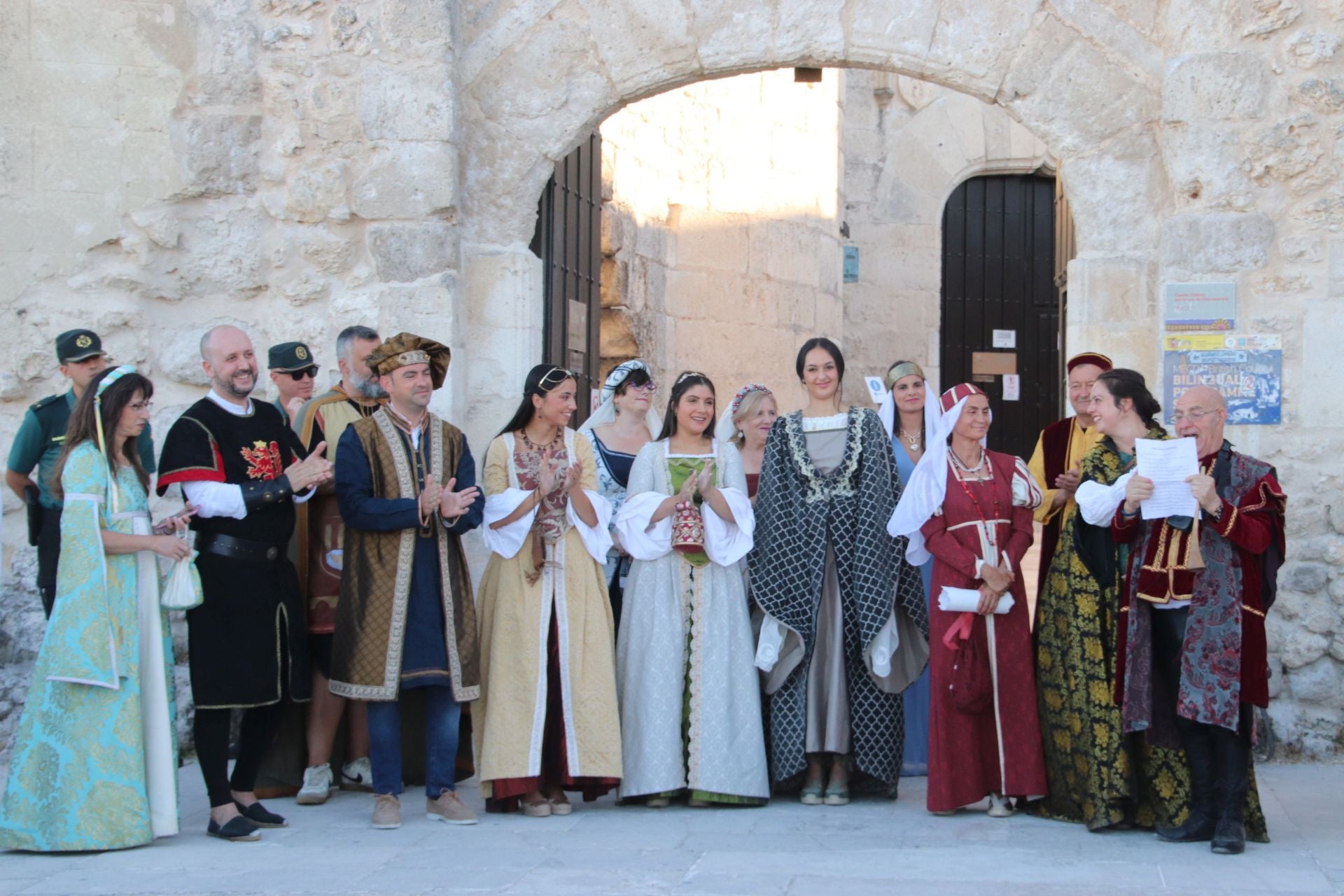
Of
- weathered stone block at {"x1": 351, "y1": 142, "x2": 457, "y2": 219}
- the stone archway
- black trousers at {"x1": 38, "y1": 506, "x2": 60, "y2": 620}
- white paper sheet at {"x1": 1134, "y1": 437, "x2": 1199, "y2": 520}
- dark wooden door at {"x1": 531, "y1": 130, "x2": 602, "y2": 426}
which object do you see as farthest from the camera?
dark wooden door at {"x1": 531, "y1": 130, "x2": 602, "y2": 426}

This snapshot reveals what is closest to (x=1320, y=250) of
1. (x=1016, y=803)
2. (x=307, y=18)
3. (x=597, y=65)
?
(x=1016, y=803)

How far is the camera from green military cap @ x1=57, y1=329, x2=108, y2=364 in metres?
5.00

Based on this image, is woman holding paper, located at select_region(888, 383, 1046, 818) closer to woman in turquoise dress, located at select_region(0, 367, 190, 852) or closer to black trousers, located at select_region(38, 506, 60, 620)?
woman in turquoise dress, located at select_region(0, 367, 190, 852)

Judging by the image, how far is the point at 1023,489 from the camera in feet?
16.1

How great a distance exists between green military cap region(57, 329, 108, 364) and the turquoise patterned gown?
72 cm

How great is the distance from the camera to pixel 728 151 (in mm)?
9844

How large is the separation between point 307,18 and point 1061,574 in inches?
145

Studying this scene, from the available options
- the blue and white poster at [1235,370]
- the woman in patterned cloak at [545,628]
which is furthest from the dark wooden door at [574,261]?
the blue and white poster at [1235,370]

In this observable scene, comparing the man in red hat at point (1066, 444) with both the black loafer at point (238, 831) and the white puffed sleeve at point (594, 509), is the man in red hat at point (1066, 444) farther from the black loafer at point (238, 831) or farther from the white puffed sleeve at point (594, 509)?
the black loafer at point (238, 831)

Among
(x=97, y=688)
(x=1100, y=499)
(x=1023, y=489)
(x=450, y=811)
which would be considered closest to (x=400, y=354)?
(x=97, y=688)

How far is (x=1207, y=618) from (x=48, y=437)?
3.72 metres

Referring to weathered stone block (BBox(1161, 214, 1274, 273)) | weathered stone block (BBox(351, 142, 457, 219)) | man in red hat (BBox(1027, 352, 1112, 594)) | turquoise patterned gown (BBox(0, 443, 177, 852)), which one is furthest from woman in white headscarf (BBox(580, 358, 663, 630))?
weathered stone block (BBox(1161, 214, 1274, 273))

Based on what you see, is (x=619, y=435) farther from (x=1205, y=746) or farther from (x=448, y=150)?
(x=1205, y=746)

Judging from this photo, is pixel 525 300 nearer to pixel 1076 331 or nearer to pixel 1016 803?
pixel 1076 331
